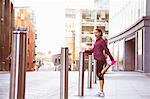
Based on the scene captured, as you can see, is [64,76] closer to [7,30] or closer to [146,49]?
[146,49]

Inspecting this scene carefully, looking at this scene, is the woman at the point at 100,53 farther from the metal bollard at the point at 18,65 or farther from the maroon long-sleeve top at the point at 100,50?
the metal bollard at the point at 18,65

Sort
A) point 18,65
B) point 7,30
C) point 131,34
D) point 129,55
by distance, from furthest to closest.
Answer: point 129,55 → point 7,30 → point 131,34 → point 18,65

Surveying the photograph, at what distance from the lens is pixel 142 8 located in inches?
1126

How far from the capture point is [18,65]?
406 centimetres

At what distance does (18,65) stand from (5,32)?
28313 millimetres

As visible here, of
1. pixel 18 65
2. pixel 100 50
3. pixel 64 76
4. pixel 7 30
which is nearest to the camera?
pixel 18 65

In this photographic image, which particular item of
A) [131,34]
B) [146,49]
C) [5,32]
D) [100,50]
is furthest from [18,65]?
[131,34]

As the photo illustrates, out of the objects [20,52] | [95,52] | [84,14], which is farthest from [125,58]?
[20,52]

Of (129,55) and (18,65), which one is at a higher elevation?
(18,65)

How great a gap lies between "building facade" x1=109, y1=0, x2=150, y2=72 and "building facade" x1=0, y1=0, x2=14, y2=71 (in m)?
10.3

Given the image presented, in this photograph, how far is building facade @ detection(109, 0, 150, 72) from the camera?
2733 cm

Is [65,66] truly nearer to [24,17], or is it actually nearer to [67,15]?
[24,17]

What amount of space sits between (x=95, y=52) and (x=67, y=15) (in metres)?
48.8

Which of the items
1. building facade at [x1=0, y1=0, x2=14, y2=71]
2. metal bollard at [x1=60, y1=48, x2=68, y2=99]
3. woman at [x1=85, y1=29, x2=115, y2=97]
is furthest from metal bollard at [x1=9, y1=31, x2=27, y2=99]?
building facade at [x1=0, y1=0, x2=14, y2=71]
